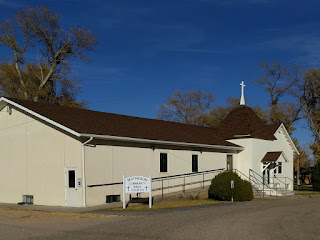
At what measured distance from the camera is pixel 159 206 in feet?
67.3

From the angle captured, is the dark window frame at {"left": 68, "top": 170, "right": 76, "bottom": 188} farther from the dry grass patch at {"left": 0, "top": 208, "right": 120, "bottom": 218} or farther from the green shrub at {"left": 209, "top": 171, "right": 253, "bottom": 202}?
the green shrub at {"left": 209, "top": 171, "right": 253, "bottom": 202}

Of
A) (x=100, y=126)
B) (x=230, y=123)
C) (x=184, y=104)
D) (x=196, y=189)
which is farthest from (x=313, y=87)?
(x=100, y=126)

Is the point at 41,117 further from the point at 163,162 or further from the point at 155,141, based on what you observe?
the point at 163,162

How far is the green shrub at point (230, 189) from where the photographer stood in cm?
2459

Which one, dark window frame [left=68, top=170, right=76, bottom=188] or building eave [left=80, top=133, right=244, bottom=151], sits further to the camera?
dark window frame [left=68, top=170, right=76, bottom=188]

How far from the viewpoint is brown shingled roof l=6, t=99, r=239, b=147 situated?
22.1m

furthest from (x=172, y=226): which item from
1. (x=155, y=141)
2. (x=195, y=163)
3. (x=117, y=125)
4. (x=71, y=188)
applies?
(x=195, y=163)

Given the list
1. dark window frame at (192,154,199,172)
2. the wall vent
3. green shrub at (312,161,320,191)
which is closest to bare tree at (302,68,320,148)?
green shrub at (312,161,320,191)

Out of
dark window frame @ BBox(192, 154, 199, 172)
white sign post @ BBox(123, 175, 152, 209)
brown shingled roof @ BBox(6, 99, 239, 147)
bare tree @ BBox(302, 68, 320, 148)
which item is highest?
bare tree @ BBox(302, 68, 320, 148)

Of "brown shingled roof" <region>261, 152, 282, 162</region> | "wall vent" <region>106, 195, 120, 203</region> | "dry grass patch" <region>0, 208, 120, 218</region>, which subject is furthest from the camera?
"brown shingled roof" <region>261, 152, 282, 162</region>

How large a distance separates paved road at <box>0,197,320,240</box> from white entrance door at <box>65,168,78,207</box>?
3366 mm

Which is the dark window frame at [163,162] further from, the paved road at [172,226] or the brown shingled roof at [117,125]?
the paved road at [172,226]

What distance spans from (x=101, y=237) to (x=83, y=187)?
9.17m

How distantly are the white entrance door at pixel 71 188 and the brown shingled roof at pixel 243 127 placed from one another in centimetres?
1549
